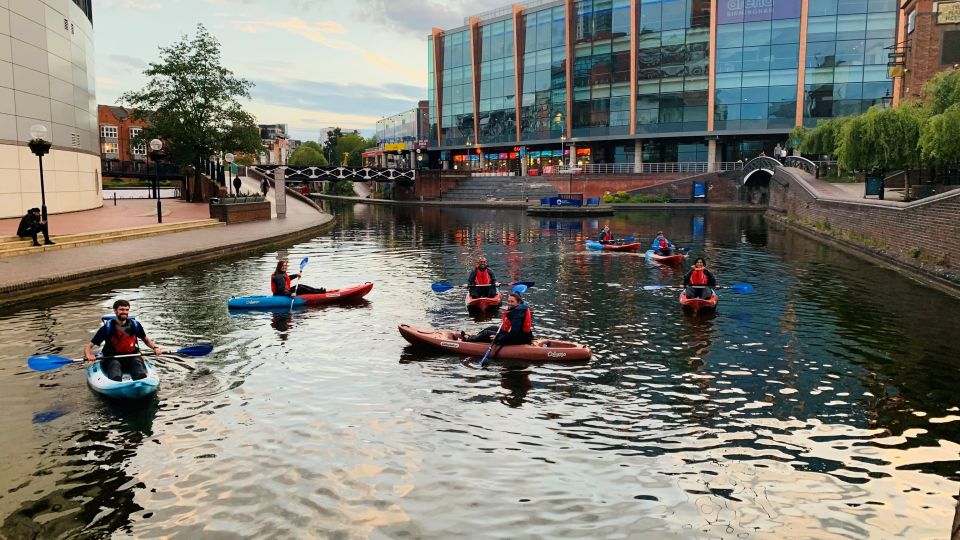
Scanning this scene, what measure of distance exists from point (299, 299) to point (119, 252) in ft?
39.5

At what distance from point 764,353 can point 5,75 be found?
37.5 m

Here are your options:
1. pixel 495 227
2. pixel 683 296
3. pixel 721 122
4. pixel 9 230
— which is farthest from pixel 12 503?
pixel 721 122

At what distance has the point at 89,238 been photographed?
30.6 meters

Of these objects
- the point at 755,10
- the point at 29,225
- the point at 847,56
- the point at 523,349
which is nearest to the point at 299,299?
the point at 523,349

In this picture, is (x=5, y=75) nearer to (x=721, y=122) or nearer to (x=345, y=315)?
(x=345, y=315)

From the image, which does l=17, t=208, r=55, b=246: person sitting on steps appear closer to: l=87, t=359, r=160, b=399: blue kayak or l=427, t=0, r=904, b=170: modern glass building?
l=87, t=359, r=160, b=399: blue kayak

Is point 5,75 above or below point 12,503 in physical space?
above

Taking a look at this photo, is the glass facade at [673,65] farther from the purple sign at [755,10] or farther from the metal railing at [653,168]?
the metal railing at [653,168]

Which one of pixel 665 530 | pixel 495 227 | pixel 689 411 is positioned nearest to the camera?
pixel 665 530

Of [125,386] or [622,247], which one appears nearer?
[125,386]

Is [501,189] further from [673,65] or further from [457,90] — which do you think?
[673,65]

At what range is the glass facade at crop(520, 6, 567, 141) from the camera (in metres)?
87.8

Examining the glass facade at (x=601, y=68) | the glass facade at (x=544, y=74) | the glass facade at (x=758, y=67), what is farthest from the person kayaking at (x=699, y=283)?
the glass facade at (x=544, y=74)

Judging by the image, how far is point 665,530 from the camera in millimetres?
8211
